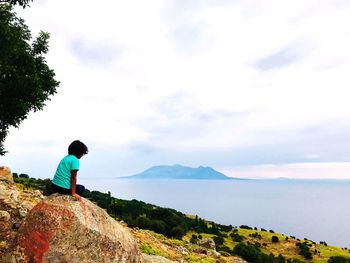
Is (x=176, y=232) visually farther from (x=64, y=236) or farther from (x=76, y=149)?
(x=64, y=236)

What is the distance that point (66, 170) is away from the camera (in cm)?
1248

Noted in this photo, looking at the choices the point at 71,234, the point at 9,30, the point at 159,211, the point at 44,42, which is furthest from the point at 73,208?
the point at 159,211

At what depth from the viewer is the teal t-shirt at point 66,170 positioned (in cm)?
1237

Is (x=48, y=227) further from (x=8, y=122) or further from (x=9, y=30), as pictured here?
(x=8, y=122)

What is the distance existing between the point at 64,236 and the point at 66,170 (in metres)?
2.30

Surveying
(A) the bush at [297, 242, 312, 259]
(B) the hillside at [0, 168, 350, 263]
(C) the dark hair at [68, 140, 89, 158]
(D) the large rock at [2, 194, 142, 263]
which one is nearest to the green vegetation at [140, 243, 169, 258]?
(B) the hillside at [0, 168, 350, 263]

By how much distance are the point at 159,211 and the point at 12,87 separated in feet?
149

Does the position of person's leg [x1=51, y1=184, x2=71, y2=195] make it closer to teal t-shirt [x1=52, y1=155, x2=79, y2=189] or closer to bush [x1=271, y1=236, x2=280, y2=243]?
teal t-shirt [x1=52, y1=155, x2=79, y2=189]

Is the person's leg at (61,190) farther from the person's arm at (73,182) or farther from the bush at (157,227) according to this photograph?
the bush at (157,227)

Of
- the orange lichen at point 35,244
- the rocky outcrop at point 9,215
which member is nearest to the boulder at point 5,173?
the rocky outcrop at point 9,215

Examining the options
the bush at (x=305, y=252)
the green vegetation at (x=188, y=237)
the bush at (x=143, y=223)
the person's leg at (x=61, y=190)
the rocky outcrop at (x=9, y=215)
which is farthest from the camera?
the bush at (x=305, y=252)

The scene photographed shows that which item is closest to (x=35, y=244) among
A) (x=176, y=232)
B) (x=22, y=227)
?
(x=22, y=227)

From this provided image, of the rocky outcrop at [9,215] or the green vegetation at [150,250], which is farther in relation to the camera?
the green vegetation at [150,250]

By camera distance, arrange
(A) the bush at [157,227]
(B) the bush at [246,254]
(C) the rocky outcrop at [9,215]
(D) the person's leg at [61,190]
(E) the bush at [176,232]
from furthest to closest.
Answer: (B) the bush at [246,254], (E) the bush at [176,232], (A) the bush at [157,227], (C) the rocky outcrop at [9,215], (D) the person's leg at [61,190]
